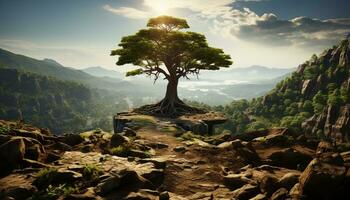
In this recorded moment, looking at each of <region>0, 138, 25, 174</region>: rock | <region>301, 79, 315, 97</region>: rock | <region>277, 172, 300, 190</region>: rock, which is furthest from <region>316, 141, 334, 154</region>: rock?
<region>301, 79, 315, 97</region>: rock

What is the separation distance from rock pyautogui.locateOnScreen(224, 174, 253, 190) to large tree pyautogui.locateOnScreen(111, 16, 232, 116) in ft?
70.2

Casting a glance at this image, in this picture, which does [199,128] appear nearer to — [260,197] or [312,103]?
[260,197]

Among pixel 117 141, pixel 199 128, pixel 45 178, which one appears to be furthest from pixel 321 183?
pixel 199 128

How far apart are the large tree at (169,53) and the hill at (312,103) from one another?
91279 mm

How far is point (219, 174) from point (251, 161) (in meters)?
2.03

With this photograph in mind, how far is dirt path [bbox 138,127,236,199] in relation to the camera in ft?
29.3

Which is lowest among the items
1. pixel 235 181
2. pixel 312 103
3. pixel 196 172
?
pixel 312 103

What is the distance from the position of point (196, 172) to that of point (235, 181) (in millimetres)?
2120

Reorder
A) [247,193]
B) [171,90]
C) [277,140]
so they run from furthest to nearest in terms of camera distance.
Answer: [171,90], [277,140], [247,193]

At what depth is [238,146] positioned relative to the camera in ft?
43.7

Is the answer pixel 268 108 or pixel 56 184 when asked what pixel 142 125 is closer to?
pixel 56 184

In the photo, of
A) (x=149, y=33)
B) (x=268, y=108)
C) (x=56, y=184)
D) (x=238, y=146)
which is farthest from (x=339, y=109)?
(x=56, y=184)

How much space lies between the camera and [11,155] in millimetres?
8922

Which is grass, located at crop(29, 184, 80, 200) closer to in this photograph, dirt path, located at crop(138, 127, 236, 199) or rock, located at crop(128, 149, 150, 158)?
dirt path, located at crop(138, 127, 236, 199)
